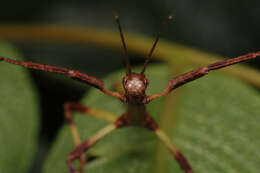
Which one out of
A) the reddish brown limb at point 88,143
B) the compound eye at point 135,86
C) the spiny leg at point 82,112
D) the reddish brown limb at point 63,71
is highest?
the reddish brown limb at point 63,71

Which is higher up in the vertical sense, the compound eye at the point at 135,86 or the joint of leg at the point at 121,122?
the compound eye at the point at 135,86

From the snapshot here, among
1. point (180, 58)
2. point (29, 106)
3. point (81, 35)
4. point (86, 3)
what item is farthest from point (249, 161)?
point (86, 3)

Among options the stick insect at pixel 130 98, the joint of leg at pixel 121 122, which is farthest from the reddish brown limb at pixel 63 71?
the joint of leg at pixel 121 122

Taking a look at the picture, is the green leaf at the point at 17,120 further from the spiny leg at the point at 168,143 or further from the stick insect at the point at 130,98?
the spiny leg at the point at 168,143

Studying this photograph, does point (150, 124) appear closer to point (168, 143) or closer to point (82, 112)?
point (168, 143)

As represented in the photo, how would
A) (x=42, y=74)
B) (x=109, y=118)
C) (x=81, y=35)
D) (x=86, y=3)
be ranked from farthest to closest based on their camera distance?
(x=86, y=3)
(x=42, y=74)
(x=81, y=35)
(x=109, y=118)

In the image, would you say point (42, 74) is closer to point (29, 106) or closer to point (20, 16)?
point (20, 16)

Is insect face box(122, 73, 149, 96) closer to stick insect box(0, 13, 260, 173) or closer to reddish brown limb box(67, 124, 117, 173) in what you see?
stick insect box(0, 13, 260, 173)
